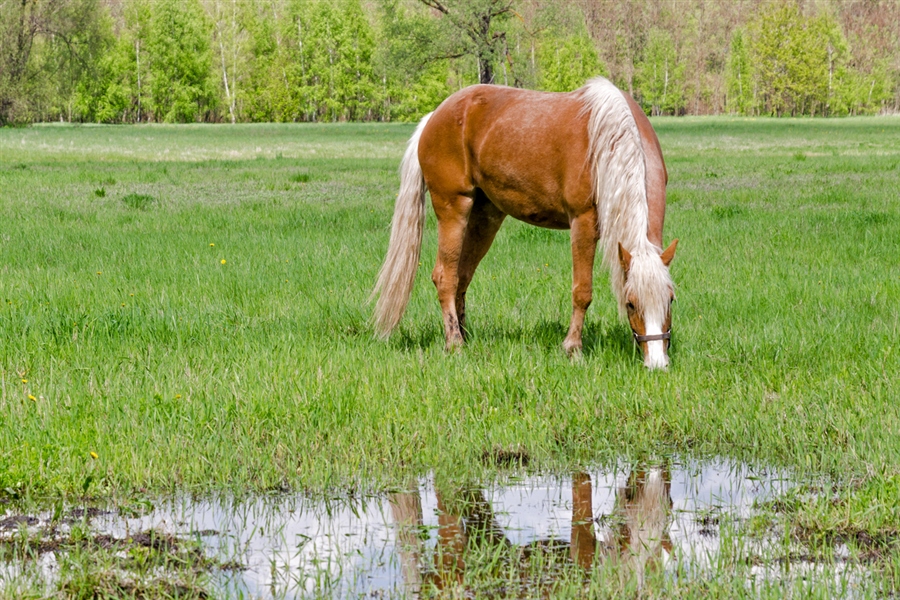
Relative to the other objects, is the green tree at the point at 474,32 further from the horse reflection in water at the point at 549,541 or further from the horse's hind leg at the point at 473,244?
the horse reflection in water at the point at 549,541

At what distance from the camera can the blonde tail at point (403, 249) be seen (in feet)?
21.9

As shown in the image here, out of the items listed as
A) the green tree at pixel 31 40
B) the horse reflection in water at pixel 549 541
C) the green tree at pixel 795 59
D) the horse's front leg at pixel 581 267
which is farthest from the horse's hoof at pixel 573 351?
the green tree at pixel 795 59

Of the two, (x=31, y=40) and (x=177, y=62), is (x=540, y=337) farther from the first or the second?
(x=177, y=62)

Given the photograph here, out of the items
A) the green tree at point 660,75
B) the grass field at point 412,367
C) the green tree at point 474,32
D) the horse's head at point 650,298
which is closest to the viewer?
the grass field at point 412,367

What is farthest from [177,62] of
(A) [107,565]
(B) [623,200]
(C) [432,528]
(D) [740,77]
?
(A) [107,565]

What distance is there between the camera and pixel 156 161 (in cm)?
2738

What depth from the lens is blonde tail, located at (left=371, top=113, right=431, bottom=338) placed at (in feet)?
21.9

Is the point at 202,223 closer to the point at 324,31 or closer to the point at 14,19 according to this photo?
the point at 14,19

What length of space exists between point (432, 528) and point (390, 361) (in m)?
2.35

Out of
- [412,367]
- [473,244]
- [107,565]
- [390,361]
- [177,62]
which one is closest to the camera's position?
[107,565]

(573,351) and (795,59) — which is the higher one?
(795,59)

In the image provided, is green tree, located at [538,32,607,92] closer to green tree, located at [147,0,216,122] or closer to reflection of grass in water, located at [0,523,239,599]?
green tree, located at [147,0,216,122]

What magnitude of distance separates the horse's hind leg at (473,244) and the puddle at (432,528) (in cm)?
297

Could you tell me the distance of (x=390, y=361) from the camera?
5.88 meters
